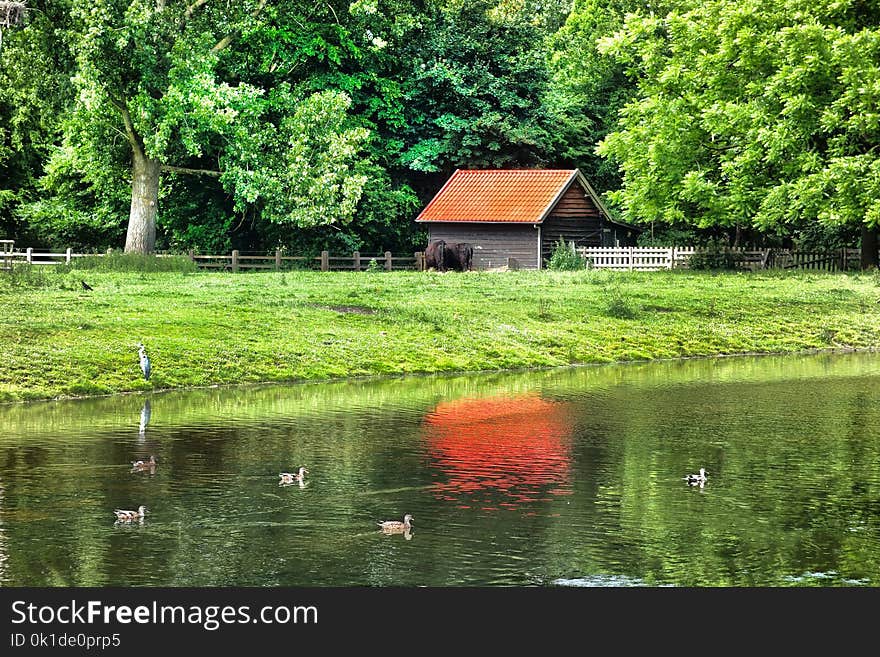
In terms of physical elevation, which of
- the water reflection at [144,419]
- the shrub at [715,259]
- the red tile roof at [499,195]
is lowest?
the water reflection at [144,419]

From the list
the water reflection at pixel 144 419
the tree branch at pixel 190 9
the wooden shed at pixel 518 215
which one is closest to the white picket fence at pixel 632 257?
the wooden shed at pixel 518 215

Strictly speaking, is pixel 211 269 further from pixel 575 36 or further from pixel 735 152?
pixel 575 36

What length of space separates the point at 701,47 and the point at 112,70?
22.3m

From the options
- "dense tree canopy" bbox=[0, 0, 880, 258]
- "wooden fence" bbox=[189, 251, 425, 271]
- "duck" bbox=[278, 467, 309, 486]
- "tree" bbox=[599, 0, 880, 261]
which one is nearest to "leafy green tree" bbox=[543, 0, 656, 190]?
"dense tree canopy" bbox=[0, 0, 880, 258]

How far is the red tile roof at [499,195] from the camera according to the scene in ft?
213

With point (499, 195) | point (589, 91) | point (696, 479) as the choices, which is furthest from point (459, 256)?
point (696, 479)

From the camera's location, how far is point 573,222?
6681 cm

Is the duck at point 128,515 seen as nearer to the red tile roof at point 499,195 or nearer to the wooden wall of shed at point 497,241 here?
the red tile roof at point 499,195

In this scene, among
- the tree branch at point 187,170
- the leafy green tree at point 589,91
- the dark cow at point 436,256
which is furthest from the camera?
the leafy green tree at point 589,91

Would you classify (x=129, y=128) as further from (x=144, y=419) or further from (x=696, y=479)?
(x=696, y=479)

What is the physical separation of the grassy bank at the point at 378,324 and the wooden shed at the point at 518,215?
556 inches

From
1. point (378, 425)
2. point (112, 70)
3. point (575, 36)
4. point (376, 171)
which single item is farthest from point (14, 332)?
point (575, 36)

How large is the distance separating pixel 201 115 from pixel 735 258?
22291mm

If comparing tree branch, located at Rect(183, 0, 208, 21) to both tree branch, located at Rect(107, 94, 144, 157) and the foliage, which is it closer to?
tree branch, located at Rect(107, 94, 144, 157)
